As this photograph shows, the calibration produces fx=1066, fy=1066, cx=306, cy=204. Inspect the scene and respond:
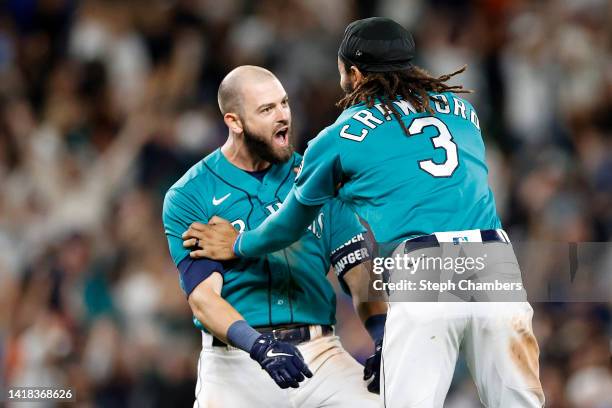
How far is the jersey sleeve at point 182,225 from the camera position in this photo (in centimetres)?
513

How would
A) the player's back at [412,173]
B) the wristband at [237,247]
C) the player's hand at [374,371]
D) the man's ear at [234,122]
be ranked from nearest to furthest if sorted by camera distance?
the player's back at [412,173]
the player's hand at [374,371]
the wristband at [237,247]
the man's ear at [234,122]

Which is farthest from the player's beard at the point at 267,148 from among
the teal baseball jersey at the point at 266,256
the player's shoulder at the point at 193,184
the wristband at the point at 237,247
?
the wristband at the point at 237,247

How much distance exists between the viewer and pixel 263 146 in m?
5.30

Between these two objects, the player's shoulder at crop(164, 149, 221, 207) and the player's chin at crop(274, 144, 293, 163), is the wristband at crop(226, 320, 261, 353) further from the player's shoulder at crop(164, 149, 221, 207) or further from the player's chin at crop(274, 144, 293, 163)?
the player's chin at crop(274, 144, 293, 163)

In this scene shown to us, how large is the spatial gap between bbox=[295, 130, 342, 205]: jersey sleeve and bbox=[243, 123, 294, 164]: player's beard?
0.68 metres

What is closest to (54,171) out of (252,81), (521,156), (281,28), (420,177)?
(281,28)

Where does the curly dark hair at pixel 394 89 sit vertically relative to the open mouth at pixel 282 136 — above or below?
above

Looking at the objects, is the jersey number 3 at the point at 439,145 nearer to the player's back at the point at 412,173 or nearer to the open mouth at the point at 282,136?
the player's back at the point at 412,173

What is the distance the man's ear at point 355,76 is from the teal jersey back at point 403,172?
15 cm

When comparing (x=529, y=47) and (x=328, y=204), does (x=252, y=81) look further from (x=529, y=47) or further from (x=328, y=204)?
(x=529, y=47)

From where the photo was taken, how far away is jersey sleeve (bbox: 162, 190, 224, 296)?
5.13 meters

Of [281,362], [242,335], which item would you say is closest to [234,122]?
[242,335]

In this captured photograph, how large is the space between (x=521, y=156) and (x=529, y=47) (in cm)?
116

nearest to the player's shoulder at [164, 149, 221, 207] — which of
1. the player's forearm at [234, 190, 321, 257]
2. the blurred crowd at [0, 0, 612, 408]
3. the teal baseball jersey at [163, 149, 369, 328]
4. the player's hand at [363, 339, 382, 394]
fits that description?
the teal baseball jersey at [163, 149, 369, 328]
